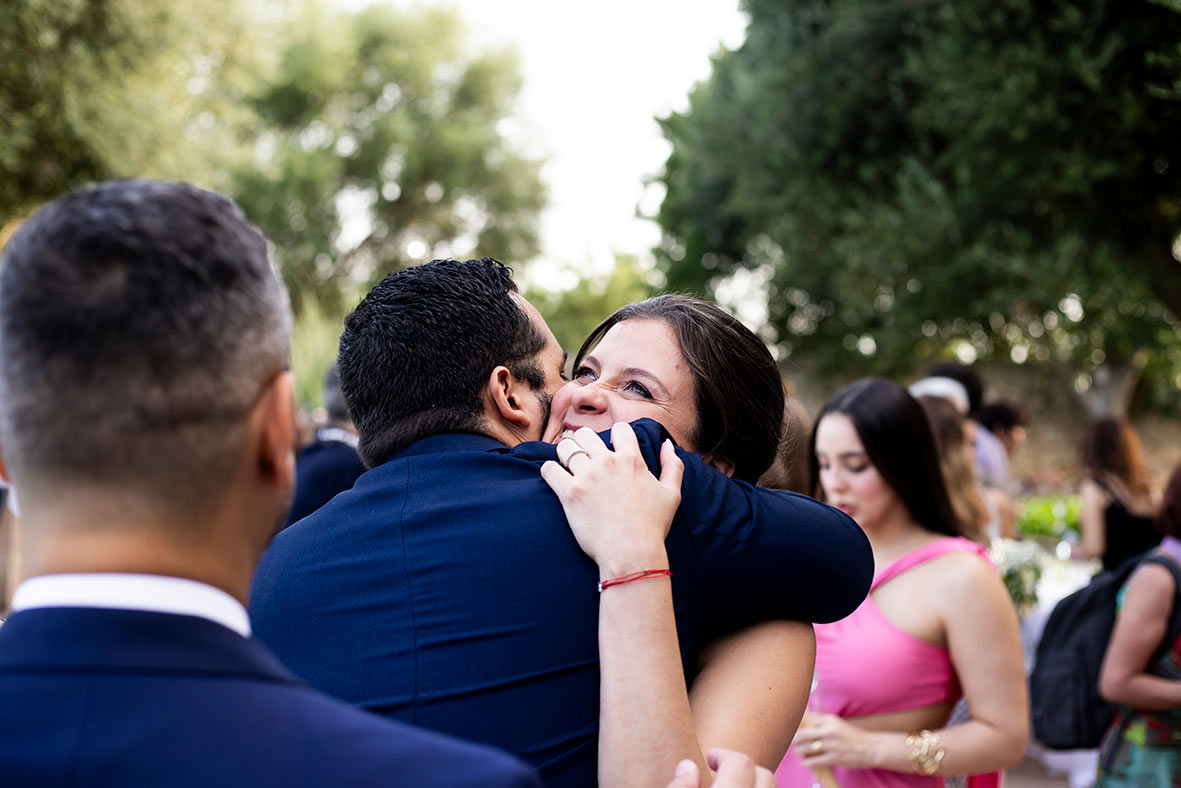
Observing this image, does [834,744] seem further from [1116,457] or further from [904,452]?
[1116,457]

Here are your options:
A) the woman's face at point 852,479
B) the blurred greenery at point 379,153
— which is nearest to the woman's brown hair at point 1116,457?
the woman's face at point 852,479

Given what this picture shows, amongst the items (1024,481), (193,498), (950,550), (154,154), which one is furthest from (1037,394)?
(193,498)

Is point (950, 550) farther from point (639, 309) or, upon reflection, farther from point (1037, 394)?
point (1037, 394)

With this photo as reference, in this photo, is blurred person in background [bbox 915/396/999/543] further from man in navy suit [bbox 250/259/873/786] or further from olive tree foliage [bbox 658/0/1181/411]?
olive tree foliage [bbox 658/0/1181/411]

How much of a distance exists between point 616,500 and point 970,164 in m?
10.5

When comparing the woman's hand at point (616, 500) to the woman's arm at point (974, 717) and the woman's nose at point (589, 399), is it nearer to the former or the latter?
the woman's nose at point (589, 399)

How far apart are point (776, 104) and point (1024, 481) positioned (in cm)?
933

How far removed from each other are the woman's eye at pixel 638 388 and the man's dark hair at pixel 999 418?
269 inches

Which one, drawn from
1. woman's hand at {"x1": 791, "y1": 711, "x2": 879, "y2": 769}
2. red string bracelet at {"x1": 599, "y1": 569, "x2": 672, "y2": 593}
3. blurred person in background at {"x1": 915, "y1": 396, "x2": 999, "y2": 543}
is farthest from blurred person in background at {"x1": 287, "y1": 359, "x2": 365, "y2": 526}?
red string bracelet at {"x1": 599, "y1": 569, "x2": 672, "y2": 593}

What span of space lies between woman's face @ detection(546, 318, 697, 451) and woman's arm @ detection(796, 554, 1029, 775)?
1.46 m

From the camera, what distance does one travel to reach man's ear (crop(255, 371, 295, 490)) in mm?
973

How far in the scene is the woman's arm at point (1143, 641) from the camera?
12.9 feet

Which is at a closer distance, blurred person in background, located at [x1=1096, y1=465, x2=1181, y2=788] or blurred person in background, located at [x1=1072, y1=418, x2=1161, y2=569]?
blurred person in background, located at [x1=1096, y1=465, x2=1181, y2=788]

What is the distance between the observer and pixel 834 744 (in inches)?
120
